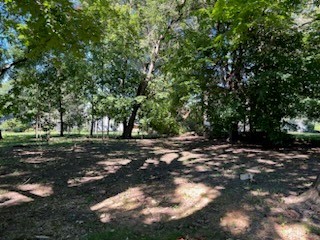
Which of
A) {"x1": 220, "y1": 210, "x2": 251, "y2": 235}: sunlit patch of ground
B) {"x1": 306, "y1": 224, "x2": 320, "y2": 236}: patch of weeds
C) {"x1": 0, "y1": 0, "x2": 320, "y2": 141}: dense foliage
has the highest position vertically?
{"x1": 0, "y1": 0, "x2": 320, "y2": 141}: dense foliage

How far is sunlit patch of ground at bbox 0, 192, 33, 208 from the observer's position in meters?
4.05

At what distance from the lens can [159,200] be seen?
154 inches

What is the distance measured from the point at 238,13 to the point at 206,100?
5070 millimetres

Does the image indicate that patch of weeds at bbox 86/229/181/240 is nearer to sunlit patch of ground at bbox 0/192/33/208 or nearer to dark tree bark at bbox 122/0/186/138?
sunlit patch of ground at bbox 0/192/33/208

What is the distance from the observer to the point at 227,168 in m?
5.79

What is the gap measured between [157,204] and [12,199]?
2.19 m

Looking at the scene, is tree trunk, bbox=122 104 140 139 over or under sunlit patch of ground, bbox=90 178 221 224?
over

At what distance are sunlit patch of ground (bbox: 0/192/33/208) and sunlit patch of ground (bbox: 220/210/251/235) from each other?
2.79 m

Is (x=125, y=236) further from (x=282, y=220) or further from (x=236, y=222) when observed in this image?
(x=282, y=220)

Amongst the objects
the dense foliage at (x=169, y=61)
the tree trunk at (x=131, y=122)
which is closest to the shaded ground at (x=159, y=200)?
the dense foliage at (x=169, y=61)

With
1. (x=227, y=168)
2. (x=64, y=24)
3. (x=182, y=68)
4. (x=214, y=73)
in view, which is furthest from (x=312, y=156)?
(x=64, y=24)

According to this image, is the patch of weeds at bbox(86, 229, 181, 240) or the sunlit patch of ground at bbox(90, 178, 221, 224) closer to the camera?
the patch of weeds at bbox(86, 229, 181, 240)

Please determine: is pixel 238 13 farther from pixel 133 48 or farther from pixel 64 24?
pixel 133 48

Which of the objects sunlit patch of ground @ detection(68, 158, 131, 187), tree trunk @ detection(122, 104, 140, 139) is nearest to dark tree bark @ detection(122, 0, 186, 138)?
tree trunk @ detection(122, 104, 140, 139)
